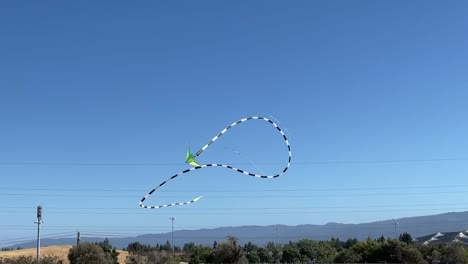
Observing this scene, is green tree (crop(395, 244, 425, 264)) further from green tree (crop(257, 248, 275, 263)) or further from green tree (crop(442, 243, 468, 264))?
green tree (crop(257, 248, 275, 263))

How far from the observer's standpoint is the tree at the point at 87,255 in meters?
98.5

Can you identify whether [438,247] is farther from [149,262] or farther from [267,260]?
[149,262]

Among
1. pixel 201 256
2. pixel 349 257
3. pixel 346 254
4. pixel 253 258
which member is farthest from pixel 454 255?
pixel 201 256

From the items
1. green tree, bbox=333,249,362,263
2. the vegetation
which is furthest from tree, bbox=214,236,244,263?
the vegetation

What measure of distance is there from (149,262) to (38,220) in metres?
27.4

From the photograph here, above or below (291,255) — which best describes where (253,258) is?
Answer: below

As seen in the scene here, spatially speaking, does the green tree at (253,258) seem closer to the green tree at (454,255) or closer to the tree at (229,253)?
the tree at (229,253)

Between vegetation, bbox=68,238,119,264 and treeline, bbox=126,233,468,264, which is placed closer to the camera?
vegetation, bbox=68,238,119,264

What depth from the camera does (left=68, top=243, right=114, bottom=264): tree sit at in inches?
3878

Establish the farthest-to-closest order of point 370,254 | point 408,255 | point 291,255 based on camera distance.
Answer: point 291,255
point 370,254
point 408,255

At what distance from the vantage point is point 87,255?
9888 centimetres

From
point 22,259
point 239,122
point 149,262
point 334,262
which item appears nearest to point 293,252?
point 334,262

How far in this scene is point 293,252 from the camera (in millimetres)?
142125

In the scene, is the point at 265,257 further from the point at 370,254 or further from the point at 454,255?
the point at 454,255
